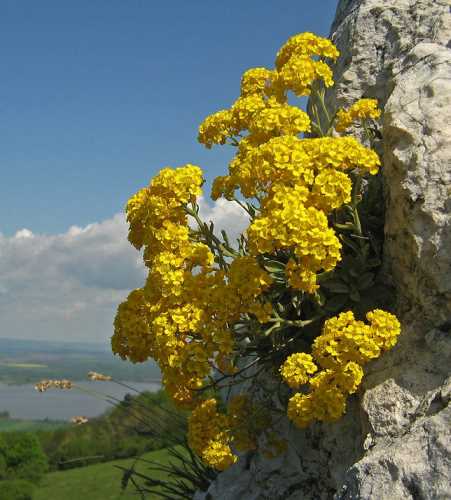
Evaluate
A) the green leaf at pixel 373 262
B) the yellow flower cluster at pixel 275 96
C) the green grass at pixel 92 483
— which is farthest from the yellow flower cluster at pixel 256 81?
the green grass at pixel 92 483

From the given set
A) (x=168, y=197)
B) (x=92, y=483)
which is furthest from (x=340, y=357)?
(x=92, y=483)

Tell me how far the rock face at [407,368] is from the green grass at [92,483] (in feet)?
14.5

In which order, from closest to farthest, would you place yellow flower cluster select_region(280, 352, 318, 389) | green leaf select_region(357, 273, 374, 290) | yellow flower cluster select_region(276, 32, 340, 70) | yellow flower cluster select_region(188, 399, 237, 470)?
yellow flower cluster select_region(280, 352, 318, 389)
yellow flower cluster select_region(188, 399, 237, 470)
green leaf select_region(357, 273, 374, 290)
yellow flower cluster select_region(276, 32, 340, 70)

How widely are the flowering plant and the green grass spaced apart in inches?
200

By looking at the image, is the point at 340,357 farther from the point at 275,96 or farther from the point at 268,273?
the point at 275,96

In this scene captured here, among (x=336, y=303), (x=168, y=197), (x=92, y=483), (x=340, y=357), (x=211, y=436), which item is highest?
(x=168, y=197)

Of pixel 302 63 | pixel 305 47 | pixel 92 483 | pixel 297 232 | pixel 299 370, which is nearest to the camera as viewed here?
pixel 297 232

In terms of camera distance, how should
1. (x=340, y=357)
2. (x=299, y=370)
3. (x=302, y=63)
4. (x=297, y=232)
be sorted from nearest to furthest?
1. (x=297, y=232)
2. (x=340, y=357)
3. (x=299, y=370)
4. (x=302, y=63)

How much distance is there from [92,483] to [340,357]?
27.6 feet

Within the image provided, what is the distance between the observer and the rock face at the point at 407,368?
12.8 feet

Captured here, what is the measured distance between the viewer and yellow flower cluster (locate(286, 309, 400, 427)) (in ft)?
15.0

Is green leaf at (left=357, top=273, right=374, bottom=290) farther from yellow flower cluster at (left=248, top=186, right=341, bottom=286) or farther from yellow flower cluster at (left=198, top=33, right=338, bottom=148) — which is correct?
yellow flower cluster at (left=198, top=33, right=338, bottom=148)

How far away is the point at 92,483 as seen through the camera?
37.4 ft

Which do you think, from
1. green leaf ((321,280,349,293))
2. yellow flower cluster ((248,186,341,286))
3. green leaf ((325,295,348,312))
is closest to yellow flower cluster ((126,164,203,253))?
yellow flower cluster ((248,186,341,286))
